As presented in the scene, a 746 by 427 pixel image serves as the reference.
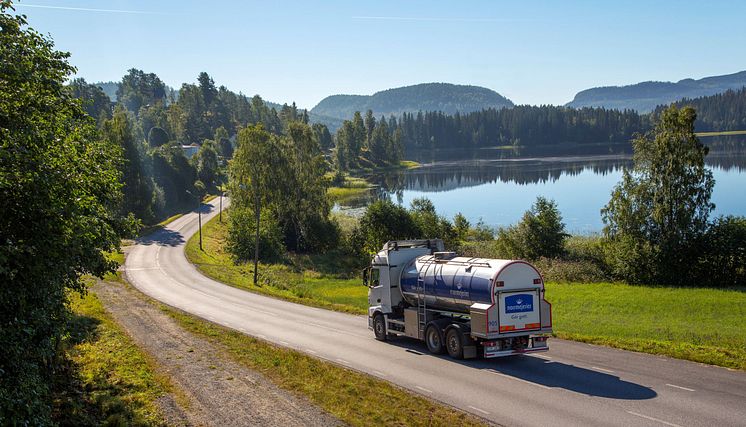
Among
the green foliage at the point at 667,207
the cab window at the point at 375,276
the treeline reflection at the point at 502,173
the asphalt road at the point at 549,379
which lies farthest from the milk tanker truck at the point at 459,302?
the treeline reflection at the point at 502,173

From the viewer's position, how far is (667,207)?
4741 centimetres

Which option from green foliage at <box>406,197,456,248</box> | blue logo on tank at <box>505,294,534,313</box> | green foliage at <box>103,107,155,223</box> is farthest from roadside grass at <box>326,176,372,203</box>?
blue logo on tank at <box>505,294,534,313</box>

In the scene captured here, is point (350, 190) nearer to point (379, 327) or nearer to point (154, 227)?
point (154, 227)

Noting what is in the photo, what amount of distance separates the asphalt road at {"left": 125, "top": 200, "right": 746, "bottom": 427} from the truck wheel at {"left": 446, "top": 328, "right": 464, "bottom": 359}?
1.07 feet

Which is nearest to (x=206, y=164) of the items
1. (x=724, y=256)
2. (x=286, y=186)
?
(x=286, y=186)

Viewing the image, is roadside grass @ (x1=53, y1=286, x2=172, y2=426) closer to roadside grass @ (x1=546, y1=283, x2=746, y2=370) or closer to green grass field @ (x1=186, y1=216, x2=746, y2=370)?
green grass field @ (x1=186, y1=216, x2=746, y2=370)

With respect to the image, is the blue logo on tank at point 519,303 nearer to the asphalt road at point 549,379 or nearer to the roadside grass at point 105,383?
the asphalt road at point 549,379

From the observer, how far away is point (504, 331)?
852 inches

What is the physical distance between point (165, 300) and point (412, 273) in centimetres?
2455

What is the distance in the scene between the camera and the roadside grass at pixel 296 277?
4519 centimetres

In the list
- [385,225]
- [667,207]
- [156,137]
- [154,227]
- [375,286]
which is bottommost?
[154,227]

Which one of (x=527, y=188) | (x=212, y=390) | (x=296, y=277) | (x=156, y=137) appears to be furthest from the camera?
(x=156, y=137)

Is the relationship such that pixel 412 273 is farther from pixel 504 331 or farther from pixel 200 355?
pixel 200 355

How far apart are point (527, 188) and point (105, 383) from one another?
123m
